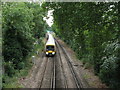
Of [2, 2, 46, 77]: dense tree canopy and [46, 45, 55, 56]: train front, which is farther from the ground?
[2, 2, 46, 77]: dense tree canopy

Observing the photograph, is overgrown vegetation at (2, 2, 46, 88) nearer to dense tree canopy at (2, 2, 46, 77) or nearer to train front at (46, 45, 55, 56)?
dense tree canopy at (2, 2, 46, 77)

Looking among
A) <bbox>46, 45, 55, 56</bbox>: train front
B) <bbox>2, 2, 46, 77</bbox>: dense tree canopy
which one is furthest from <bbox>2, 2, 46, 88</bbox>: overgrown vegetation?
<bbox>46, 45, 55, 56</bbox>: train front

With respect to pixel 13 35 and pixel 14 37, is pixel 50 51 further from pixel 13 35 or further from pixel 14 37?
pixel 13 35

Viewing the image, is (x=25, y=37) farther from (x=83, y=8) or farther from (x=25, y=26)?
(x=83, y=8)

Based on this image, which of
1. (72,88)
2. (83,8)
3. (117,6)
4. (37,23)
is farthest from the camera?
(37,23)

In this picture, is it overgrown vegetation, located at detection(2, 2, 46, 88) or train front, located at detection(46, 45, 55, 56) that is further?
train front, located at detection(46, 45, 55, 56)

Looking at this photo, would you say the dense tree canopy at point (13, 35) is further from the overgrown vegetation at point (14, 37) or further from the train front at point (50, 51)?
the train front at point (50, 51)

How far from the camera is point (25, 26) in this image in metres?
16.2

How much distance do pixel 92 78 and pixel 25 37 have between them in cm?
779

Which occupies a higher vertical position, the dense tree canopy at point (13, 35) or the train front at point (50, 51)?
the dense tree canopy at point (13, 35)

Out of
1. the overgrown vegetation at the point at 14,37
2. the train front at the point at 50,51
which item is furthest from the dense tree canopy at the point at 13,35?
the train front at the point at 50,51

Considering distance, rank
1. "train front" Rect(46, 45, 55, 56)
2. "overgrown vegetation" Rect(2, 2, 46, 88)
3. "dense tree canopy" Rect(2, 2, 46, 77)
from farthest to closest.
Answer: "train front" Rect(46, 45, 55, 56)
"dense tree canopy" Rect(2, 2, 46, 77)
"overgrown vegetation" Rect(2, 2, 46, 88)

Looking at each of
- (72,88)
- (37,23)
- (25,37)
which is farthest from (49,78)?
(37,23)

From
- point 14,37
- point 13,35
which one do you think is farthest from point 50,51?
point 13,35
